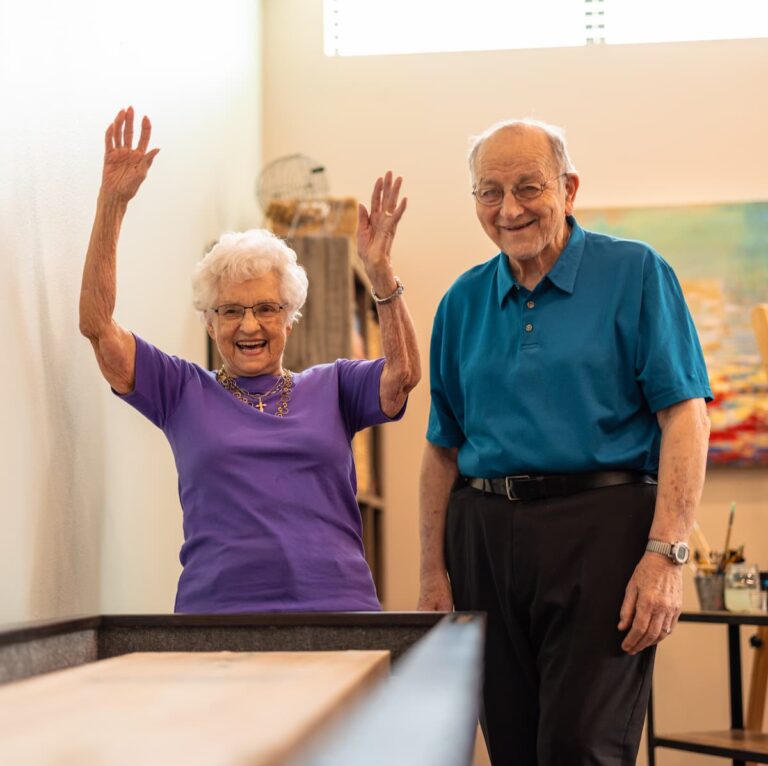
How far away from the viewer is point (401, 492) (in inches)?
167

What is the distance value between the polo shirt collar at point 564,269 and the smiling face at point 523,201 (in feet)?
0.10

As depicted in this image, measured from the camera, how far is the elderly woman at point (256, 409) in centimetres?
189

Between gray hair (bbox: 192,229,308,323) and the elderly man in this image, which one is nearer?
the elderly man

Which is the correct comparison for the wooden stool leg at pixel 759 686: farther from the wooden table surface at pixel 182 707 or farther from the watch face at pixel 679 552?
the wooden table surface at pixel 182 707

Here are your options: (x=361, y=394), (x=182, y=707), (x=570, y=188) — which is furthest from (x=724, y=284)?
(x=182, y=707)

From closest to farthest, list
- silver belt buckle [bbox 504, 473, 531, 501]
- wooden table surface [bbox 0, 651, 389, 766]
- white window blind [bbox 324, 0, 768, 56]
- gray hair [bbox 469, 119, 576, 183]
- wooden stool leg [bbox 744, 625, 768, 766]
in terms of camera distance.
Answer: wooden table surface [bbox 0, 651, 389, 766]
silver belt buckle [bbox 504, 473, 531, 501]
gray hair [bbox 469, 119, 576, 183]
wooden stool leg [bbox 744, 625, 768, 766]
white window blind [bbox 324, 0, 768, 56]

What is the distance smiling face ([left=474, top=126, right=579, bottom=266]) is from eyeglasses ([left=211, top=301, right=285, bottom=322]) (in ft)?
1.45

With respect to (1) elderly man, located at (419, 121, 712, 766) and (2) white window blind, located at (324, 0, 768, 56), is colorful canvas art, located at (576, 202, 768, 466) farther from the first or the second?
(1) elderly man, located at (419, 121, 712, 766)

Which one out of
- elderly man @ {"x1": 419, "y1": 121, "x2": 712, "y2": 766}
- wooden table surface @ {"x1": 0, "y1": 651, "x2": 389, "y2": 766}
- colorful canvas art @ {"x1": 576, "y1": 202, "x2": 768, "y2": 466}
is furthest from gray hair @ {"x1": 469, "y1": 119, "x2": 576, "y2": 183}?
colorful canvas art @ {"x1": 576, "y1": 202, "x2": 768, "y2": 466}

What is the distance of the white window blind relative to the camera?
4.36 m

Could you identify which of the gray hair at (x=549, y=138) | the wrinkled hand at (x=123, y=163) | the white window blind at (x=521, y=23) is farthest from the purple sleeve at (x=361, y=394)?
the white window blind at (x=521, y=23)

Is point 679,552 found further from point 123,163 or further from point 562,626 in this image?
point 123,163

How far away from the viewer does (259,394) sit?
209 centimetres

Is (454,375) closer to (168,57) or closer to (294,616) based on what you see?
(294,616)
